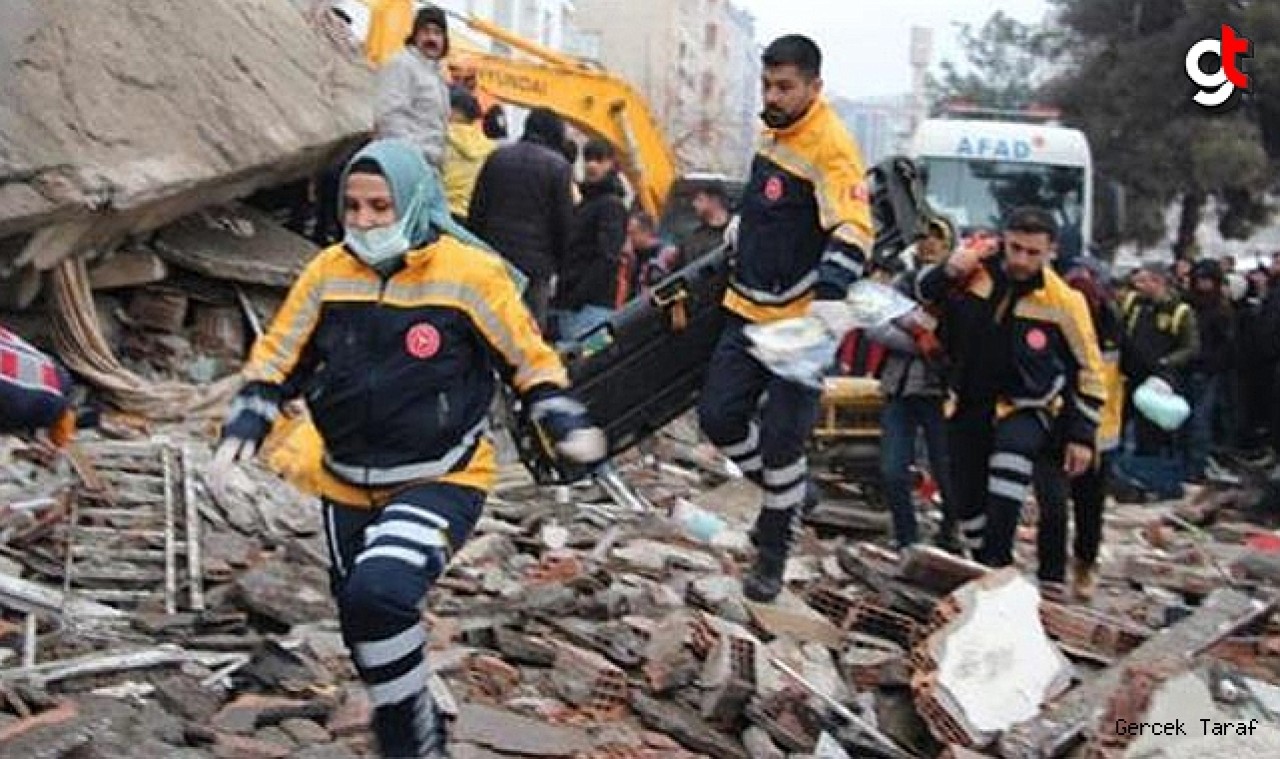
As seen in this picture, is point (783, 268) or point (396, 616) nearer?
point (396, 616)

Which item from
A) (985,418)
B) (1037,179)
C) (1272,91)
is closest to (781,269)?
(985,418)

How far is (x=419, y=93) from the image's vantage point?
32.7 ft

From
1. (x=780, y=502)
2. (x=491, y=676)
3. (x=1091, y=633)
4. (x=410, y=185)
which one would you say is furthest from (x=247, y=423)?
(x=1091, y=633)

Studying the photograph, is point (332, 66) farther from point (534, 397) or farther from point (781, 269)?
point (534, 397)

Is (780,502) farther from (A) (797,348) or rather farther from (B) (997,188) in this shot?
(B) (997,188)

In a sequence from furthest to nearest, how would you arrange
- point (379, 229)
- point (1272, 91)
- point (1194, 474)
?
point (1272, 91), point (1194, 474), point (379, 229)

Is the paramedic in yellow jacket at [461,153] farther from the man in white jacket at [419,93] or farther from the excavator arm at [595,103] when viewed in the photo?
the excavator arm at [595,103]

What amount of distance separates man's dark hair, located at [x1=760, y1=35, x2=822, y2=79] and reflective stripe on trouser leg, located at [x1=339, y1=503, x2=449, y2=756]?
249 centimetres

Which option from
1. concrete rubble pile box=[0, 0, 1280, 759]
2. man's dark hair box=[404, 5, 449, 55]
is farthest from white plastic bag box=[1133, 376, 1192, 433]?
man's dark hair box=[404, 5, 449, 55]

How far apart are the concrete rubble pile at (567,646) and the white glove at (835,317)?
38.6 inches

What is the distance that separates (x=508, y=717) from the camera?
5.87 m

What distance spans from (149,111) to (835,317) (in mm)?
4677

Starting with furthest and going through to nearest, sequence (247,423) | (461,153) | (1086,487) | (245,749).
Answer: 1. (461,153)
2. (1086,487)
3. (245,749)
4. (247,423)

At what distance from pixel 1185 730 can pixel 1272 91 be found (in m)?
24.6
